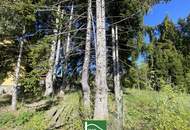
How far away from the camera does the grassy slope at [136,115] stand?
543 inches

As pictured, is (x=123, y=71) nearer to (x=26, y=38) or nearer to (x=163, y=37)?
(x=26, y=38)

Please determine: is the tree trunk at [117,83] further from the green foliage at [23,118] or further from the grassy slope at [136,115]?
the green foliage at [23,118]

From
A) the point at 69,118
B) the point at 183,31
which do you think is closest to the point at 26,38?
the point at 69,118

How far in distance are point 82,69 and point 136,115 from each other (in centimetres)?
500

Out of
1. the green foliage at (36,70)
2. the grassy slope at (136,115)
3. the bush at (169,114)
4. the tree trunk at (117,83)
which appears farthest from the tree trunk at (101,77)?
the green foliage at (36,70)

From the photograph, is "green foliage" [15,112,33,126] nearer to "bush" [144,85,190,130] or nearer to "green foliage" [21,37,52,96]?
"green foliage" [21,37,52,96]

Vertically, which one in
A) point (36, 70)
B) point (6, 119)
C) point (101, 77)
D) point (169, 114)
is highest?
point (36, 70)

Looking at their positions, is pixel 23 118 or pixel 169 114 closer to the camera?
pixel 169 114

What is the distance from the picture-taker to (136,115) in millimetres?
19625

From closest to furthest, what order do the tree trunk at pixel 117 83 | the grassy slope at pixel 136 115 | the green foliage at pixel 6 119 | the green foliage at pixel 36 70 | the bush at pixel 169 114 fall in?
1. the bush at pixel 169 114
2. the grassy slope at pixel 136 115
3. the green foliage at pixel 36 70
4. the tree trunk at pixel 117 83
5. the green foliage at pixel 6 119

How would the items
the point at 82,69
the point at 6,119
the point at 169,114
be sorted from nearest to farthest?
the point at 169,114, the point at 6,119, the point at 82,69

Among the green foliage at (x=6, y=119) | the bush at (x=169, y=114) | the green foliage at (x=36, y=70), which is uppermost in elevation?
the green foliage at (x=36, y=70)

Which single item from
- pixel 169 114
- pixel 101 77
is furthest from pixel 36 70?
pixel 169 114

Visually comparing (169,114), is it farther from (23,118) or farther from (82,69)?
(82,69)
